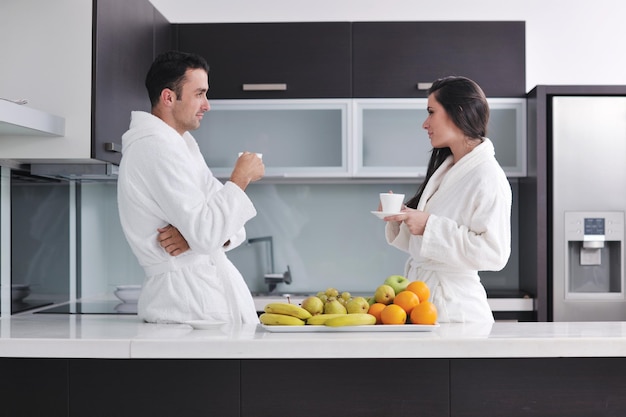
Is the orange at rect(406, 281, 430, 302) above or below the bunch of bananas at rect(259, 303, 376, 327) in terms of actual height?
above

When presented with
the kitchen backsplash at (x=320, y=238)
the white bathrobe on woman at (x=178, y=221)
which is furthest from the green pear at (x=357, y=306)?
the kitchen backsplash at (x=320, y=238)

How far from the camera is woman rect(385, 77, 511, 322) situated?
7.98 ft

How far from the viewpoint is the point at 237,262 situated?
454 cm

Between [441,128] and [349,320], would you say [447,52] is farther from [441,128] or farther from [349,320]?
[349,320]

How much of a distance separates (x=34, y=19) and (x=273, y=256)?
2014mm

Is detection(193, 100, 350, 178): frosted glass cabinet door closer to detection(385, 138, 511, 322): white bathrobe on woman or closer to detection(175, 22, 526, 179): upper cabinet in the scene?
detection(175, 22, 526, 179): upper cabinet

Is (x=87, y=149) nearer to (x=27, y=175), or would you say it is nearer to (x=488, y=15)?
(x=27, y=175)

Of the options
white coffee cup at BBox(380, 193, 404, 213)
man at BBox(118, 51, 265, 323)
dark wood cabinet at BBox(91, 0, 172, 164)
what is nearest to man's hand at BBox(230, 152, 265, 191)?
man at BBox(118, 51, 265, 323)

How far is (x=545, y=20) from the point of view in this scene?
14.6 ft

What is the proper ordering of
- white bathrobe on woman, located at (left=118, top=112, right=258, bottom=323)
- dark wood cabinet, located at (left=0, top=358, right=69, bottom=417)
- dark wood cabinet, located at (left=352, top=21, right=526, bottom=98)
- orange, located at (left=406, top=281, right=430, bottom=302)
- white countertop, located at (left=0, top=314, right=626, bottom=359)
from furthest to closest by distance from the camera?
dark wood cabinet, located at (left=352, top=21, right=526, bottom=98) → white bathrobe on woman, located at (left=118, top=112, right=258, bottom=323) → orange, located at (left=406, top=281, right=430, bottom=302) → dark wood cabinet, located at (left=0, top=358, right=69, bottom=417) → white countertop, located at (left=0, top=314, right=626, bottom=359)

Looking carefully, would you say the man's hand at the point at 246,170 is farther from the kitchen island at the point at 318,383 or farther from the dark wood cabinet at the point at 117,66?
the dark wood cabinet at the point at 117,66

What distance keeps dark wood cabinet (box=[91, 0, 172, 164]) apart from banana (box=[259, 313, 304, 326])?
123 cm

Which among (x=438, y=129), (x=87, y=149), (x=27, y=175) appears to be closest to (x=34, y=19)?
(x=87, y=149)

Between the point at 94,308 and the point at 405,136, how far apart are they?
69.3 inches
